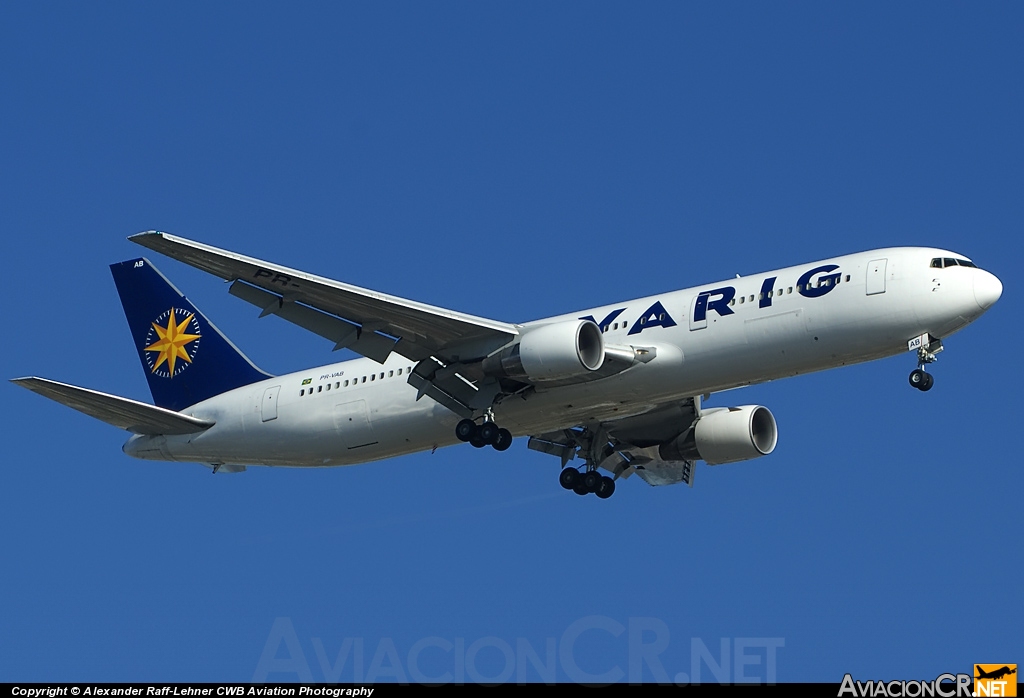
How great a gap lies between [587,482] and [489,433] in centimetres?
620

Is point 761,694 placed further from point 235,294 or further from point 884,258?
point 235,294

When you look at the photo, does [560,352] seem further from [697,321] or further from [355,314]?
[355,314]

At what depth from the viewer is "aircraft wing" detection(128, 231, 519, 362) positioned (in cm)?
3416

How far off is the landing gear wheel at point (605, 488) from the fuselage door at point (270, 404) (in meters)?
9.46

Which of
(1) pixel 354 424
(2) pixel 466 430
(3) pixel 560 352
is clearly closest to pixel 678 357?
(3) pixel 560 352

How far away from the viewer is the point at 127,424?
134ft

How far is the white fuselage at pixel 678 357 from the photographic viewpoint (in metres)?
33.8

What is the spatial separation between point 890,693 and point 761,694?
212 cm

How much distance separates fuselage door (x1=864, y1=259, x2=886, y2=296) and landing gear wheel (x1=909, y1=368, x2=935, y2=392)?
2.09 meters

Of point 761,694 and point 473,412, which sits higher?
point 473,412

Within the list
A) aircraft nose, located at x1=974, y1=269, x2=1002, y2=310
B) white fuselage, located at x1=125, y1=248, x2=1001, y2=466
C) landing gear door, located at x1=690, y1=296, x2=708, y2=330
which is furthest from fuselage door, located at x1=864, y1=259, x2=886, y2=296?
landing gear door, located at x1=690, y1=296, x2=708, y2=330

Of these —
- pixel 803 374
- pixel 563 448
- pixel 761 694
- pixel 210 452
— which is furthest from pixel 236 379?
pixel 761 694

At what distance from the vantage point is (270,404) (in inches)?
1578

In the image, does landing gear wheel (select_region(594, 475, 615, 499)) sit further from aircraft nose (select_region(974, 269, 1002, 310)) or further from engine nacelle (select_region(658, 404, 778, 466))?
aircraft nose (select_region(974, 269, 1002, 310))
